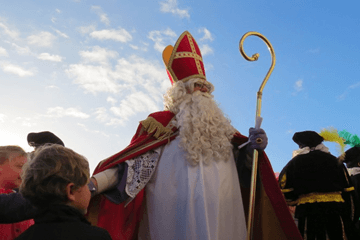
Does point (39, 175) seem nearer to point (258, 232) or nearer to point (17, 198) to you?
point (17, 198)

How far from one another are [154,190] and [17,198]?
6.05ft

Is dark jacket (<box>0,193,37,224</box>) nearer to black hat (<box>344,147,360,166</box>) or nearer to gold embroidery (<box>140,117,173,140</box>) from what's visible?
gold embroidery (<box>140,117,173,140</box>)

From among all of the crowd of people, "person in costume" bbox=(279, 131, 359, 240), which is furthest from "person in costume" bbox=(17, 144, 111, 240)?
"person in costume" bbox=(279, 131, 359, 240)

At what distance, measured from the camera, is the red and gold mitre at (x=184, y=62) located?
469 centimetres

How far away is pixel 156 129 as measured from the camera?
13.5 ft

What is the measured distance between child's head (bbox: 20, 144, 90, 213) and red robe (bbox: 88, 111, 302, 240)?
6.46 ft

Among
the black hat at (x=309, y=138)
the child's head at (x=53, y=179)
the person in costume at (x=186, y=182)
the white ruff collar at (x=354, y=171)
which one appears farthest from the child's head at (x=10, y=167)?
the white ruff collar at (x=354, y=171)

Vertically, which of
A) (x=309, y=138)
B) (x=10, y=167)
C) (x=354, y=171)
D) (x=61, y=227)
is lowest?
(x=354, y=171)

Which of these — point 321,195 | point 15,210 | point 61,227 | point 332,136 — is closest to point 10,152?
point 15,210

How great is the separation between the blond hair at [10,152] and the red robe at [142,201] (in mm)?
799

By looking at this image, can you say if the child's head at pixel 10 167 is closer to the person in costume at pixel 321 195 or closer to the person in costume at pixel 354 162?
the person in costume at pixel 321 195

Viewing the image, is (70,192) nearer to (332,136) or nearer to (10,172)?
(10,172)

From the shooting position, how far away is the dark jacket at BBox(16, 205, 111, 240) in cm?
170

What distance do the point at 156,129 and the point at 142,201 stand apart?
2.79 ft
